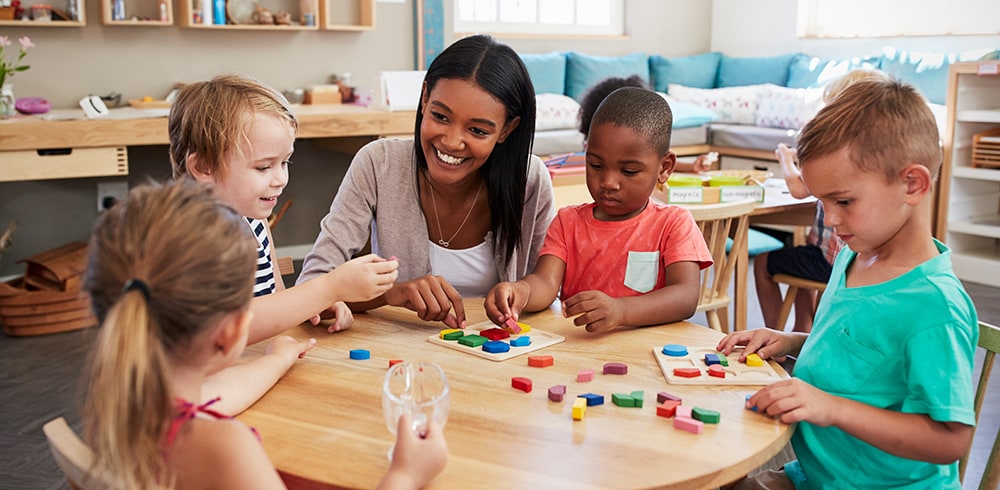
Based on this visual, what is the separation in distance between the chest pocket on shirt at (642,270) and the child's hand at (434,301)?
37 centimetres

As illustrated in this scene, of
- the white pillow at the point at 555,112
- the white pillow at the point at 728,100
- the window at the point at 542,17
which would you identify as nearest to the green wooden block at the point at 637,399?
the white pillow at the point at 555,112

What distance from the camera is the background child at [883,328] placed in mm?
1180

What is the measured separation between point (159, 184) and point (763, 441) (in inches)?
31.0

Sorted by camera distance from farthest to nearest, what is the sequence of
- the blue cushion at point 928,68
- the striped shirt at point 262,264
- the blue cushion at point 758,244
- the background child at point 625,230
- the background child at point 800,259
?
1. the blue cushion at point 928,68
2. the blue cushion at point 758,244
3. the background child at point 800,259
4. the striped shirt at point 262,264
5. the background child at point 625,230

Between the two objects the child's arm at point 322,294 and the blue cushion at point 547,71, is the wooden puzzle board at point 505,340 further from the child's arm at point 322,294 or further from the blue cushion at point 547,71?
the blue cushion at point 547,71

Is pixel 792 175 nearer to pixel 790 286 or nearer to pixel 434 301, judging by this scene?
pixel 790 286

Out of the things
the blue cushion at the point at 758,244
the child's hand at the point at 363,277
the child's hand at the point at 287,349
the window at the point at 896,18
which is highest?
the window at the point at 896,18

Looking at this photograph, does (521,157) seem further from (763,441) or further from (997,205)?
(997,205)

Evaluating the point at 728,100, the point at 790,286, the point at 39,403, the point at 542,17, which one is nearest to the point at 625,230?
the point at 790,286

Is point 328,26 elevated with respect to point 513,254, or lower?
elevated

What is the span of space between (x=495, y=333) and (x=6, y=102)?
10.7ft

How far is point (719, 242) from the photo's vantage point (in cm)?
286

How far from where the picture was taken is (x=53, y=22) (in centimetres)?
412

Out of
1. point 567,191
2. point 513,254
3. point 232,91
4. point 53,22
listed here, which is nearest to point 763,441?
point 513,254
